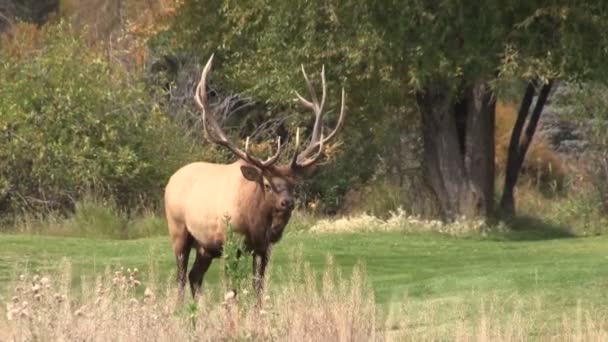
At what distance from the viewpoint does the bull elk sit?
1619 cm

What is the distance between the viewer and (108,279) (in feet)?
45.4

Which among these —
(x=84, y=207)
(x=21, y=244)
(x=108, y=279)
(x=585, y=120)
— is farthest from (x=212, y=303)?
(x=585, y=120)

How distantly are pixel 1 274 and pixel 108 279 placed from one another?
6.84 meters

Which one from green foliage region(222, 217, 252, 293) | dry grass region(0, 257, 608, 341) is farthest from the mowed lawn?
dry grass region(0, 257, 608, 341)

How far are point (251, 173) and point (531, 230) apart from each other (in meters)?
16.1

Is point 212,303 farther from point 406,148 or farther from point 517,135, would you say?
point 406,148

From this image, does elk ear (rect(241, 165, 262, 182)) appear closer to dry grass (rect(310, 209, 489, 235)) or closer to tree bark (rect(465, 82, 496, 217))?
dry grass (rect(310, 209, 489, 235))

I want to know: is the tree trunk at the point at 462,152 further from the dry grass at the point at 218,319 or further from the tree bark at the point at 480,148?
the dry grass at the point at 218,319

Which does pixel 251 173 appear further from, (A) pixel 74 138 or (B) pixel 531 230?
(A) pixel 74 138

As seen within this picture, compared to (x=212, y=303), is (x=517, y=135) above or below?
above

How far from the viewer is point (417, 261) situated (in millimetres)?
24141

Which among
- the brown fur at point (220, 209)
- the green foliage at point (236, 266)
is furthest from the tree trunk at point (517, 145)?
the green foliage at point (236, 266)

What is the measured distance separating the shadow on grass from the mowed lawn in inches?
33.6

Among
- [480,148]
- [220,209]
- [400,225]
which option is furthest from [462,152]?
[220,209]
